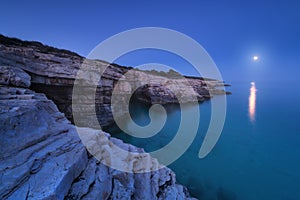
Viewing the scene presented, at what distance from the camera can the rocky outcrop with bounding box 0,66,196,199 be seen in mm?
1835

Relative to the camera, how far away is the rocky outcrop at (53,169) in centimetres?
183

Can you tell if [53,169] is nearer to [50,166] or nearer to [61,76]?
[50,166]

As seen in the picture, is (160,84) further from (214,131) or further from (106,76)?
(214,131)

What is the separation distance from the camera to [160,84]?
2023 centimetres

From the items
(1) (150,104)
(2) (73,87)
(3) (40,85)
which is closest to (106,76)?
(2) (73,87)

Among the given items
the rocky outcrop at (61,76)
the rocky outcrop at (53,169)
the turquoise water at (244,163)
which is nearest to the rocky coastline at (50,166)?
the rocky outcrop at (53,169)

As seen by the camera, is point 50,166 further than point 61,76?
No

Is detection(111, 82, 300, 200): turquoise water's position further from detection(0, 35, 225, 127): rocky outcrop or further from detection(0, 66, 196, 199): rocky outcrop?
detection(0, 35, 225, 127): rocky outcrop

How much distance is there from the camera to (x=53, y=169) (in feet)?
7.03

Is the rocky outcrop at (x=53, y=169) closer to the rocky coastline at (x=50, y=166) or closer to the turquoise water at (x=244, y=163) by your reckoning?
the rocky coastline at (x=50, y=166)

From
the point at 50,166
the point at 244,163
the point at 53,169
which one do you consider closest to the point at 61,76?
the point at 50,166

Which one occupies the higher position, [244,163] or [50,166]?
[50,166]

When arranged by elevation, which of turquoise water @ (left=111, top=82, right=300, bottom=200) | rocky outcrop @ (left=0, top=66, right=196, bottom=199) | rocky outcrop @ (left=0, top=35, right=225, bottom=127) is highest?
rocky outcrop @ (left=0, top=35, right=225, bottom=127)

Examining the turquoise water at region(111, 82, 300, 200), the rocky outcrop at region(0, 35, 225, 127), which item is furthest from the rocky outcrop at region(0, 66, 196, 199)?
the rocky outcrop at region(0, 35, 225, 127)
